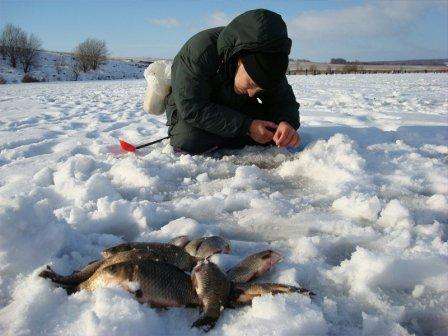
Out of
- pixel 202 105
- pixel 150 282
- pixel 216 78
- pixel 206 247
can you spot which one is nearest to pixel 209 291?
pixel 150 282

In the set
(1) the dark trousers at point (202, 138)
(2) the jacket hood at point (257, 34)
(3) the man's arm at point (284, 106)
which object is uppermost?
(2) the jacket hood at point (257, 34)

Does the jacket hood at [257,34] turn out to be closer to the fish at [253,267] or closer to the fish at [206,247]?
the fish at [206,247]

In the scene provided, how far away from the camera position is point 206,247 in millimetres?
1885

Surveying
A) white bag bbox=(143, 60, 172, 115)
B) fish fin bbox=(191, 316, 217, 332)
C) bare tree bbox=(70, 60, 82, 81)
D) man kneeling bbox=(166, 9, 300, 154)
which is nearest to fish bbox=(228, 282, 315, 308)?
fish fin bbox=(191, 316, 217, 332)

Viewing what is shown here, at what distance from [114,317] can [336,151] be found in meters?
2.61

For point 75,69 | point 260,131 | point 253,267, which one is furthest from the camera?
point 75,69

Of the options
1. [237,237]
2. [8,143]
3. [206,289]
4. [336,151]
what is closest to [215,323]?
[206,289]

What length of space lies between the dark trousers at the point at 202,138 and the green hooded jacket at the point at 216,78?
110 mm

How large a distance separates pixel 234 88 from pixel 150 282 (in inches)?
92.7

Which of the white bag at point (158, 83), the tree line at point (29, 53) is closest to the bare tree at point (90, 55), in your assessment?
the tree line at point (29, 53)

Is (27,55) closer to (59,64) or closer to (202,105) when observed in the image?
(59,64)

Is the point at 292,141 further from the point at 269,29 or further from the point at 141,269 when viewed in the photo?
the point at 141,269

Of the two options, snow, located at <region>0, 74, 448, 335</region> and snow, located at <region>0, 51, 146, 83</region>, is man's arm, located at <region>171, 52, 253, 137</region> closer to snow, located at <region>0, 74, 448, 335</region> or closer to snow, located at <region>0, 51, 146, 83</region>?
snow, located at <region>0, 74, 448, 335</region>

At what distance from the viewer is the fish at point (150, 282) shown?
1.48m
